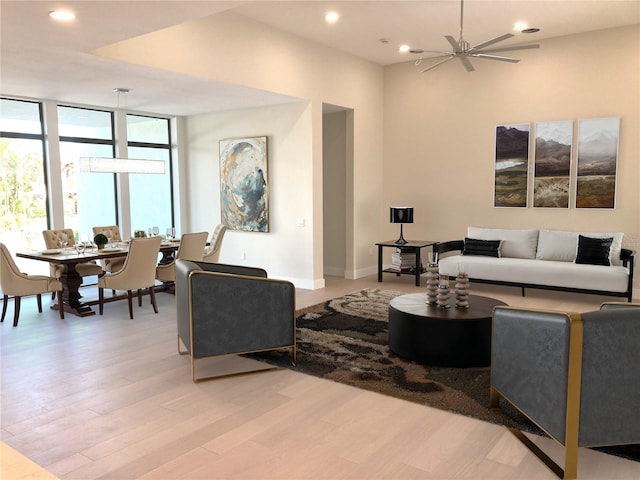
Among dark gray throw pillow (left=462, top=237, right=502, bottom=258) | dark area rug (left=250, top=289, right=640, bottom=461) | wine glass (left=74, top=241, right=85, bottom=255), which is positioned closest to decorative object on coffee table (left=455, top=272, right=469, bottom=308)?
dark area rug (left=250, top=289, right=640, bottom=461)

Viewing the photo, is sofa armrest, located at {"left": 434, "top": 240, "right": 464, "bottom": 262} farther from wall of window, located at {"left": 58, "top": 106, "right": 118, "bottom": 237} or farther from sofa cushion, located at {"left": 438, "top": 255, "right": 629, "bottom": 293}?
wall of window, located at {"left": 58, "top": 106, "right": 118, "bottom": 237}

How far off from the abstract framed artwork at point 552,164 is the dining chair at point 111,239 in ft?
19.4

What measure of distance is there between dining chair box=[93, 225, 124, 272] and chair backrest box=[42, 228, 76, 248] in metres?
0.36

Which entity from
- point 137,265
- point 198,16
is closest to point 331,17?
point 198,16

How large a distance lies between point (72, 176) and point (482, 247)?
20.1 feet

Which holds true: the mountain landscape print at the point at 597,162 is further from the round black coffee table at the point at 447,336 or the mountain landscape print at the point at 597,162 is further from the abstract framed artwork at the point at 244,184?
the abstract framed artwork at the point at 244,184

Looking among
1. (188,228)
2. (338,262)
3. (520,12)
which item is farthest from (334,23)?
(188,228)

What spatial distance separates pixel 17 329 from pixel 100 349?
1.36 m

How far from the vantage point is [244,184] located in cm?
807

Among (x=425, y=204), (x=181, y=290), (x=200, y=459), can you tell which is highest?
(x=425, y=204)

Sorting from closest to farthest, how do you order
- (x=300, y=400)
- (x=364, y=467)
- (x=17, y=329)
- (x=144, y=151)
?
(x=364, y=467) → (x=300, y=400) → (x=17, y=329) → (x=144, y=151)

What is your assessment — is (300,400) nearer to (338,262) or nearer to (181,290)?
(181,290)

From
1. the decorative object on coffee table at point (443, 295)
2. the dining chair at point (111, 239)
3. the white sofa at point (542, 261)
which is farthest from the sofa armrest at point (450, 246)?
the dining chair at point (111, 239)

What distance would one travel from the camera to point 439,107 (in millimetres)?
8172
